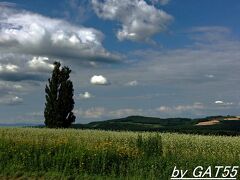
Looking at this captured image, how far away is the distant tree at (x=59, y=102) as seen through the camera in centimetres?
5719

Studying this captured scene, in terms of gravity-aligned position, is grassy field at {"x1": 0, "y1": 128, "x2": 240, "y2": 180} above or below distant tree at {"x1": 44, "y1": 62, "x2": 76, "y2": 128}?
below

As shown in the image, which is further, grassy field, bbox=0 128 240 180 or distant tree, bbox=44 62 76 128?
distant tree, bbox=44 62 76 128

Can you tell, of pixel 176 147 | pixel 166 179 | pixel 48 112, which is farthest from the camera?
pixel 48 112

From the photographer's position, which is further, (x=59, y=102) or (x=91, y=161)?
(x=59, y=102)

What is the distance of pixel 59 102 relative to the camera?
57.2 metres

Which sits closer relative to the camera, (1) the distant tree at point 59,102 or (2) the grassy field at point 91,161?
(2) the grassy field at point 91,161

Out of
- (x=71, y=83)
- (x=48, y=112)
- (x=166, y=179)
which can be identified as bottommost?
(x=166, y=179)

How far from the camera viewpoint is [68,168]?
18.9m

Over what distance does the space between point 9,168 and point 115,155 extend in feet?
15.6

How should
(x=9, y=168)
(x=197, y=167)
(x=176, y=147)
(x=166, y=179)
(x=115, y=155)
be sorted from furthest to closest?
(x=176, y=147)
(x=115, y=155)
(x=9, y=168)
(x=197, y=167)
(x=166, y=179)

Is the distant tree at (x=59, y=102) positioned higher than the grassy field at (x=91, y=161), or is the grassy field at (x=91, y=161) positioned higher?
the distant tree at (x=59, y=102)

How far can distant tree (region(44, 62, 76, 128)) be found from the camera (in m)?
57.2

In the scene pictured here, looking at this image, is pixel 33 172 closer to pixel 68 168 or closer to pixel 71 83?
pixel 68 168

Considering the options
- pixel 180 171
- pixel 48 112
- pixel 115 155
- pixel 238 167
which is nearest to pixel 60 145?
pixel 115 155
